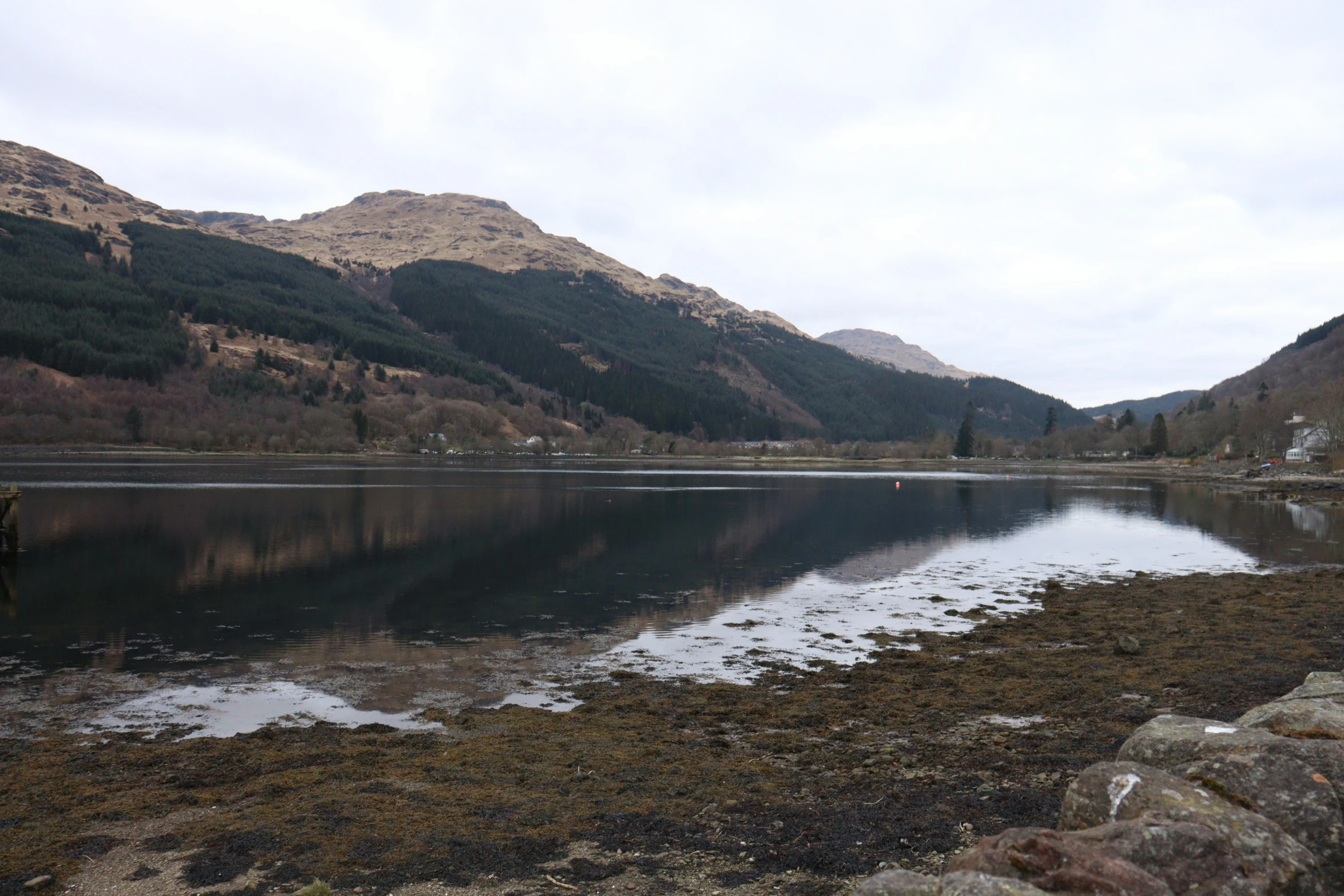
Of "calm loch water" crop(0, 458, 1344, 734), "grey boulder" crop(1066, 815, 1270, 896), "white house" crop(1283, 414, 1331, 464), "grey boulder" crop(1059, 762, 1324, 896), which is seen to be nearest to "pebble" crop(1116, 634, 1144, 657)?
"calm loch water" crop(0, 458, 1344, 734)

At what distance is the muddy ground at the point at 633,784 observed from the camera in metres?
7.67

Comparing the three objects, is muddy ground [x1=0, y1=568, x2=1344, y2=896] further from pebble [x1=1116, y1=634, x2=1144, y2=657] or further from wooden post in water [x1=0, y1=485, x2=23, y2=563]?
wooden post in water [x1=0, y1=485, x2=23, y2=563]

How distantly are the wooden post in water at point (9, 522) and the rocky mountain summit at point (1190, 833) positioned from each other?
40.5m

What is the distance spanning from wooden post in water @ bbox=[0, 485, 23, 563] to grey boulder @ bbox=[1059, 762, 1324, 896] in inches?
1596

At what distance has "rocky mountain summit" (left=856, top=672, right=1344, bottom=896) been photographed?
4.56 meters

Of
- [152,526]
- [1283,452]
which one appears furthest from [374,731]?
[1283,452]

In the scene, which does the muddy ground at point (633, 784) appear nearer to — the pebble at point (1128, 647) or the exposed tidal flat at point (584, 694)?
the exposed tidal flat at point (584, 694)

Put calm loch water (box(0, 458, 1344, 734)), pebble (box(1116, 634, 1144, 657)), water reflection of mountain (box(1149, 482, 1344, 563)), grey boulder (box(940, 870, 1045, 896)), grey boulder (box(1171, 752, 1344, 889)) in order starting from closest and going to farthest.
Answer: grey boulder (box(940, 870, 1045, 896)) < grey boulder (box(1171, 752, 1344, 889)) < calm loch water (box(0, 458, 1344, 734)) < pebble (box(1116, 634, 1144, 657)) < water reflection of mountain (box(1149, 482, 1344, 563))

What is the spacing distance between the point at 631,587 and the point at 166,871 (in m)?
21.7

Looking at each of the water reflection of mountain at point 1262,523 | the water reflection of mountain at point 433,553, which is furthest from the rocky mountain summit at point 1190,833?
the water reflection of mountain at point 1262,523

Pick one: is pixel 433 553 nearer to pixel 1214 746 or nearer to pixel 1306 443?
pixel 1214 746

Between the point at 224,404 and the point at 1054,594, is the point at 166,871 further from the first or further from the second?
the point at 224,404

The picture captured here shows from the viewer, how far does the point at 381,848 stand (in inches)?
321

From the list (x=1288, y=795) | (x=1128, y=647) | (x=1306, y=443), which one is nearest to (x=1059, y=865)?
(x=1288, y=795)
